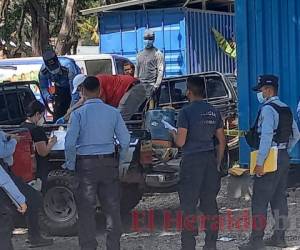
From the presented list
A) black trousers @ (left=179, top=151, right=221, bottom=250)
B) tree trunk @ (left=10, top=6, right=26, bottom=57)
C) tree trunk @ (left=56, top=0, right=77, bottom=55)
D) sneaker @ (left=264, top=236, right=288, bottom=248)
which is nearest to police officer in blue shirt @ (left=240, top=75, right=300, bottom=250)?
sneaker @ (left=264, top=236, right=288, bottom=248)

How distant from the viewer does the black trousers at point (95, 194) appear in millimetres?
6918

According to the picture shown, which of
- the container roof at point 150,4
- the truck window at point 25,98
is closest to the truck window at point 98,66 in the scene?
the container roof at point 150,4

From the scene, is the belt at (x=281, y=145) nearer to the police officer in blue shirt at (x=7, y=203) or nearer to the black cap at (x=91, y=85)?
the black cap at (x=91, y=85)

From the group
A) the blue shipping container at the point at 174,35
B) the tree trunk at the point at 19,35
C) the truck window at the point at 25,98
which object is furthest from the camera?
the tree trunk at the point at 19,35

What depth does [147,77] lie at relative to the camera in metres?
12.0

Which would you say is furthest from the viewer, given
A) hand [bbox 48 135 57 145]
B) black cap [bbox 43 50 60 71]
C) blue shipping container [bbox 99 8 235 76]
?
blue shipping container [bbox 99 8 235 76]

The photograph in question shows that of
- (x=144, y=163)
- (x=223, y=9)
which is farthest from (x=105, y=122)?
(x=223, y=9)

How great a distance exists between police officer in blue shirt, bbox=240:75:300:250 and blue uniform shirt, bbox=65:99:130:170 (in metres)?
1.52

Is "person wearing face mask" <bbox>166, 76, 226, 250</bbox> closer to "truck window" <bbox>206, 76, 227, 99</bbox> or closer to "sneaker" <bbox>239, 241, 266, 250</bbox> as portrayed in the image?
"sneaker" <bbox>239, 241, 266, 250</bbox>

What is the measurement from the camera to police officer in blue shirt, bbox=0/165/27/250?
20.5 feet

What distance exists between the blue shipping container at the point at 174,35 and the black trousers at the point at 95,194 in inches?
445

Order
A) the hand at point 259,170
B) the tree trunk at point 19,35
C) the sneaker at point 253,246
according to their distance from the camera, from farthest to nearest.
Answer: the tree trunk at point 19,35 < the sneaker at point 253,246 < the hand at point 259,170

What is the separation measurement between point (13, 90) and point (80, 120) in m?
3.34

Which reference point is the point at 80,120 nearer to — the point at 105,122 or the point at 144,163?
the point at 105,122
